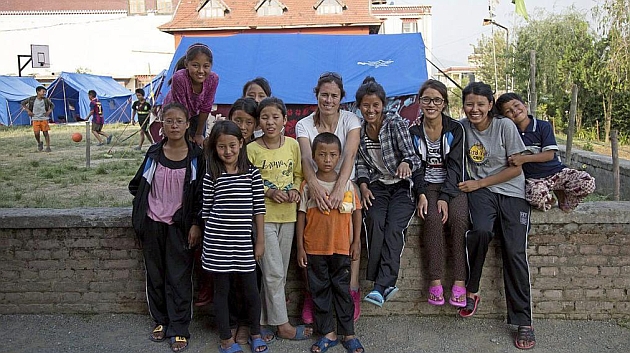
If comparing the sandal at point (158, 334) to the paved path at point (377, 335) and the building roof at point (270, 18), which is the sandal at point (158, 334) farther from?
the building roof at point (270, 18)

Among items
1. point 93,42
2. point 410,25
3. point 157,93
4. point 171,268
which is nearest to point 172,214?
point 171,268

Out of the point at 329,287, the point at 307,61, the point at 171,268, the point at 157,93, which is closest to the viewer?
the point at 329,287

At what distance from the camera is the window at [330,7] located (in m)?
32.7

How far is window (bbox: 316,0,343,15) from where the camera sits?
1287 inches

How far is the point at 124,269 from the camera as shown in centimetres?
437

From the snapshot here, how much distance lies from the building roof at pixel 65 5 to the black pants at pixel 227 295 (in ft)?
183

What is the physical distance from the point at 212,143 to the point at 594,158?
7.40 m

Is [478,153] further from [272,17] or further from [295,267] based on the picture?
[272,17]

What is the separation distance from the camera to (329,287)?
12.8 feet

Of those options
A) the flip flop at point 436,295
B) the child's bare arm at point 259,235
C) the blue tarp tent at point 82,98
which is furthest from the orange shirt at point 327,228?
the blue tarp tent at point 82,98

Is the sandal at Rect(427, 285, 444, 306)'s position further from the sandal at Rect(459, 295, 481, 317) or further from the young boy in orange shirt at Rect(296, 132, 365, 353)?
the young boy in orange shirt at Rect(296, 132, 365, 353)

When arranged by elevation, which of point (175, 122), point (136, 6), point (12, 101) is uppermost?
point (136, 6)

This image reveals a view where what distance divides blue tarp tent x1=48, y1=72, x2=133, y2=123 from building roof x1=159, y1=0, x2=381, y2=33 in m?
4.46

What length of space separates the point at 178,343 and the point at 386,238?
1.52 m
